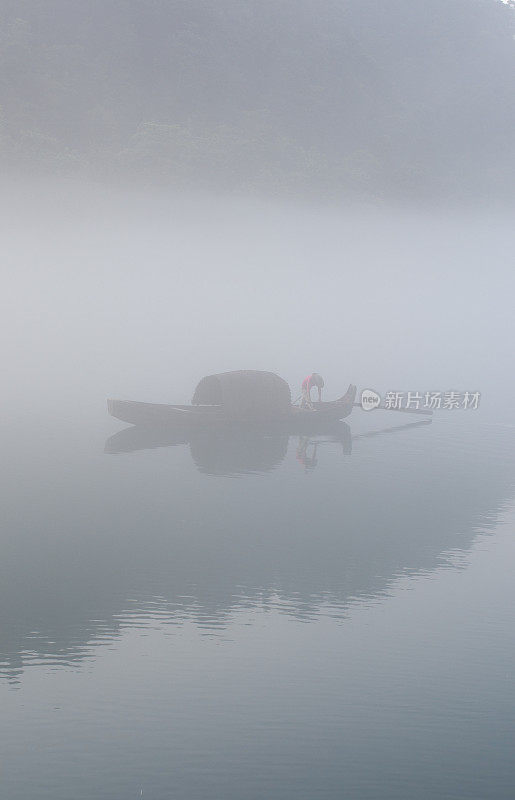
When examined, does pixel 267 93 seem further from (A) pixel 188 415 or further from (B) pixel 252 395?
(A) pixel 188 415

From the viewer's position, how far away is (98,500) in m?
26.6

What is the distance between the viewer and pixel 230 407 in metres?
36.1

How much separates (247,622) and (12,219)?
110 m

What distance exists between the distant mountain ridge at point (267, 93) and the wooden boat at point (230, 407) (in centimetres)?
8084

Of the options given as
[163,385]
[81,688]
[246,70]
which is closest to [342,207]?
[246,70]

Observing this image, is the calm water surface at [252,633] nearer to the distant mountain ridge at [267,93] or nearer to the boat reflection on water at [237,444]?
the boat reflection on water at [237,444]

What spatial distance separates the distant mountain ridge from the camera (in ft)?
386

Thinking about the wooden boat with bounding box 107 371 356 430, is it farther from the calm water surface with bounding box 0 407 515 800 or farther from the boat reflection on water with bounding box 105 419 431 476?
the calm water surface with bounding box 0 407 515 800

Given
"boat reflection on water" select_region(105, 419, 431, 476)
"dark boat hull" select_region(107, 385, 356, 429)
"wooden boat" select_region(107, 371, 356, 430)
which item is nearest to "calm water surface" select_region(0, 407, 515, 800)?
"boat reflection on water" select_region(105, 419, 431, 476)

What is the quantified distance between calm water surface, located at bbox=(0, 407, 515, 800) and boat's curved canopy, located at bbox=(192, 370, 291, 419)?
Result: 15.9ft

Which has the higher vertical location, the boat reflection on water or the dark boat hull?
the dark boat hull

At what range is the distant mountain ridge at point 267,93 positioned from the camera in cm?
11769

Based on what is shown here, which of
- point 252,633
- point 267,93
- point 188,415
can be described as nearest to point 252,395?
point 188,415

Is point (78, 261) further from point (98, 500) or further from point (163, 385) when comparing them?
point (98, 500)
